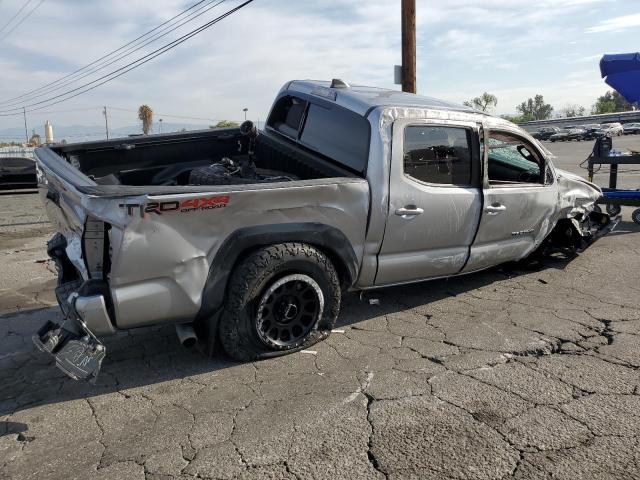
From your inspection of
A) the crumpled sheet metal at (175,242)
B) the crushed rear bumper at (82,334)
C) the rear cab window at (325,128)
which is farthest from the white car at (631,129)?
the crushed rear bumper at (82,334)

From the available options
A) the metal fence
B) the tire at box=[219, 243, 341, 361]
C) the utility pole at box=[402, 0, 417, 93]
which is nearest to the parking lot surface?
the tire at box=[219, 243, 341, 361]

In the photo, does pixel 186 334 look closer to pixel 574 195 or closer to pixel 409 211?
pixel 409 211

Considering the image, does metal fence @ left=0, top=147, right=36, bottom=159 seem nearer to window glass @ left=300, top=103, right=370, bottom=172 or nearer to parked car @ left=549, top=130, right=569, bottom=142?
window glass @ left=300, top=103, right=370, bottom=172

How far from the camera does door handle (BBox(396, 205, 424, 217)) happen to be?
14.3ft

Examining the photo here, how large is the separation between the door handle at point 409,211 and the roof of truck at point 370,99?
2.70 ft

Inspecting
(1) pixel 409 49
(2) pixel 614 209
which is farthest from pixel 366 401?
(1) pixel 409 49

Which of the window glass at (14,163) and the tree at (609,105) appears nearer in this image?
the window glass at (14,163)

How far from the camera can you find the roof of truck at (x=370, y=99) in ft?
14.9

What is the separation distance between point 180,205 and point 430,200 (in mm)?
2138

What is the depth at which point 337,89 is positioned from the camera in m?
5.00

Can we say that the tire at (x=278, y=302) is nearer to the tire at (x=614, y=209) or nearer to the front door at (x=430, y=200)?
the front door at (x=430, y=200)

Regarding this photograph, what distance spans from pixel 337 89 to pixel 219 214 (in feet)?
6.82

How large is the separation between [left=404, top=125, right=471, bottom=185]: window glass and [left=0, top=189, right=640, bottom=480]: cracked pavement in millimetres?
1263

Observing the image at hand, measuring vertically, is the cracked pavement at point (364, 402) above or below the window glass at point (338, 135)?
below
